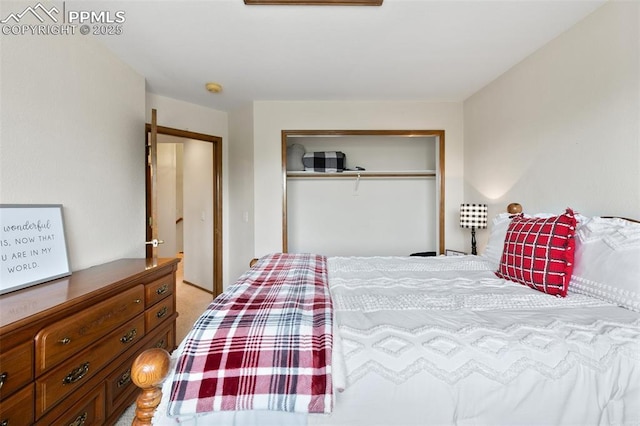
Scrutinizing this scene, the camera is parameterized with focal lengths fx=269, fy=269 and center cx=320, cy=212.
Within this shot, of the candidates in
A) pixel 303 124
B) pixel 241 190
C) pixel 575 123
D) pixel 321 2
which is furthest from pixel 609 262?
pixel 241 190

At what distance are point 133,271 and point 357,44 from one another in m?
2.23

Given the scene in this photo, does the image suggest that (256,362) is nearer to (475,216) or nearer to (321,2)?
(321,2)

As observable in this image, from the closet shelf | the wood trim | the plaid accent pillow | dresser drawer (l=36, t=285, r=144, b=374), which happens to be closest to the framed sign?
dresser drawer (l=36, t=285, r=144, b=374)

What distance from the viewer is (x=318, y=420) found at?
2.48 feet

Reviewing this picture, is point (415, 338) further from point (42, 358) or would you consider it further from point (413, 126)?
point (413, 126)

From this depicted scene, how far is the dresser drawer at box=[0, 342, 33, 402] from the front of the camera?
0.93m

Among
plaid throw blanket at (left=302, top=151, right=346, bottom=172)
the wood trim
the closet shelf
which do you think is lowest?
the closet shelf

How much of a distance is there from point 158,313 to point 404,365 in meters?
1.82

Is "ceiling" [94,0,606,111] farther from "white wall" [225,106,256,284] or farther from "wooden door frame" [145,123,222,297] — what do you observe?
"wooden door frame" [145,123,222,297]

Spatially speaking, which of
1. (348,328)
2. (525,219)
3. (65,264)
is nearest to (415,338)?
(348,328)

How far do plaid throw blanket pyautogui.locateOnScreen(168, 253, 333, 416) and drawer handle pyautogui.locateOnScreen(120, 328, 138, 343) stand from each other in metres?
1.00

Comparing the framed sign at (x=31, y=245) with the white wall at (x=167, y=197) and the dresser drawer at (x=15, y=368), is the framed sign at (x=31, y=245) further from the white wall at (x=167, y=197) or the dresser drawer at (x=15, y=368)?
the white wall at (x=167, y=197)

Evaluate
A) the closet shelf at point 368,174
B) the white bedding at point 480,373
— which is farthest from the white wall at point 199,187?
the white bedding at point 480,373

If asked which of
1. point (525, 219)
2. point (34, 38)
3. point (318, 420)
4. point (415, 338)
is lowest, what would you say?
point (318, 420)
